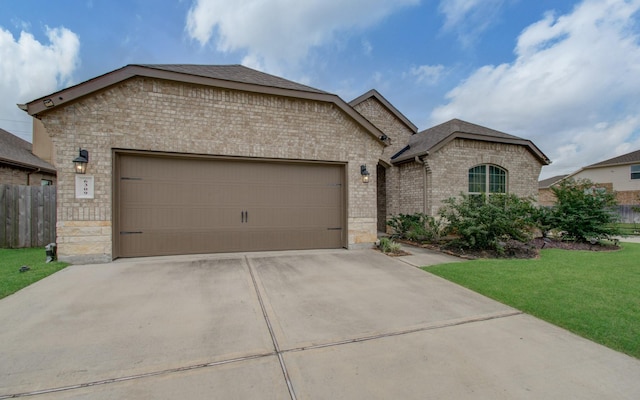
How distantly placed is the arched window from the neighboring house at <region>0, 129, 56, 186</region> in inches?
729

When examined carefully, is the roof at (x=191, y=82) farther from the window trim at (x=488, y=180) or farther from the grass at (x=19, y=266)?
the window trim at (x=488, y=180)

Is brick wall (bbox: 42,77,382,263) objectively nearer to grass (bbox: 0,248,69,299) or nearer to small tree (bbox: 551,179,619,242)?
grass (bbox: 0,248,69,299)

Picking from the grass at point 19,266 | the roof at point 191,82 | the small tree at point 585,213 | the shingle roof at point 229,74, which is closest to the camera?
the grass at point 19,266

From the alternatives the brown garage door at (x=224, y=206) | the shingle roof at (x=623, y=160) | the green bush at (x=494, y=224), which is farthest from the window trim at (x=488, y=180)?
the shingle roof at (x=623, y=160)

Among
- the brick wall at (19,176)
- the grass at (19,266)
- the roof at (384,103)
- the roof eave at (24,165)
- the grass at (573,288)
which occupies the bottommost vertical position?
the grass at (573,288)

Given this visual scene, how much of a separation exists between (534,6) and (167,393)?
13931 millimetres

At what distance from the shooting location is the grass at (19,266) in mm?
4292

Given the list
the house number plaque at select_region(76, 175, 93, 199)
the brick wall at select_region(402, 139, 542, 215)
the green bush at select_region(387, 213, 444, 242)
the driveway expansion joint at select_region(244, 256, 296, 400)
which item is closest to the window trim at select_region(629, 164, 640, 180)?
the brick wall at select_region(402, 139, 542, 215)

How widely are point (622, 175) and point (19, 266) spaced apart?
122 ft

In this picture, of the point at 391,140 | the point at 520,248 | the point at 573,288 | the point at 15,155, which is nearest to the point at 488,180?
the point at 520,248

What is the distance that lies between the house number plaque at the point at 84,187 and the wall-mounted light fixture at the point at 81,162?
0.46 feet

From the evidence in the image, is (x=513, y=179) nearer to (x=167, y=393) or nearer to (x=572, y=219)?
(x=572, y=219)

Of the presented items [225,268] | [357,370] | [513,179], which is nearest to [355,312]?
[357,370]

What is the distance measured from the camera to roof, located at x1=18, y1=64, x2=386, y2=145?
5492mm
